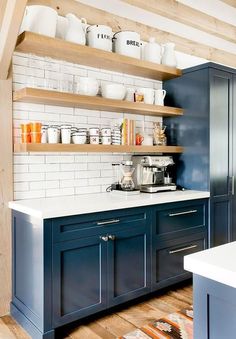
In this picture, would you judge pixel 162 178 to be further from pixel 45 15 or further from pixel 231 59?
pixel 231 59

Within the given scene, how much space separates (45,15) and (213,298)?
2.37 meters

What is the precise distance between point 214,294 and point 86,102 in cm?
203

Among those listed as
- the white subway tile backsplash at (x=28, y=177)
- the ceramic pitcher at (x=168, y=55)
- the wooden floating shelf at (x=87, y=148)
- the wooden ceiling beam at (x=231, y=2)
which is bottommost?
the white subway tile backsplash at (x=28, y=177)

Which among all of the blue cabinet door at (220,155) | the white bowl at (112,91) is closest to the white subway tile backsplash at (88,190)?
the white bowl at (112,91)

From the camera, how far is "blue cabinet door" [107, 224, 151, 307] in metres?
2.52

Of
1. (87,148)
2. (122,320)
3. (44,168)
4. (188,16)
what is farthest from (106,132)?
Answer: (122,320)

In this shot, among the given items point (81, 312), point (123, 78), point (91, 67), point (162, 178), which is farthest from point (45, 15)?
point (81, 312)

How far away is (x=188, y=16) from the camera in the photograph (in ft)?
10.6

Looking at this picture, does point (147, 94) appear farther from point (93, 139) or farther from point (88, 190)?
point (88, 190)

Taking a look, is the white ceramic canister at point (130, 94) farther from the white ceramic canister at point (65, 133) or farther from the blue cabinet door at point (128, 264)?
the blue cabinet door at point (128, 264)

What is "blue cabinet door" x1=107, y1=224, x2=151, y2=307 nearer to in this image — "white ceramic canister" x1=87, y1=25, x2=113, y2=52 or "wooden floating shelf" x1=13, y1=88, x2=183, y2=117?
"wooden floating shelf" x1=13, y1=88, x2=183, y2=117

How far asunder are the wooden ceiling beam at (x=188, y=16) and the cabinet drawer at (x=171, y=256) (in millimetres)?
2164

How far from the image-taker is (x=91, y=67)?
3.11 metres

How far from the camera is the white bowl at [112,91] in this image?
298 cm
